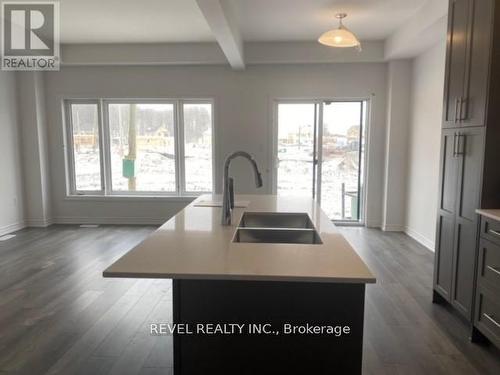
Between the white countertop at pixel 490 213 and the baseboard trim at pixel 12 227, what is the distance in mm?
5841

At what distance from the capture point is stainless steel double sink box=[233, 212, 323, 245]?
2.04 meters

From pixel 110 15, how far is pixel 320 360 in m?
4.24

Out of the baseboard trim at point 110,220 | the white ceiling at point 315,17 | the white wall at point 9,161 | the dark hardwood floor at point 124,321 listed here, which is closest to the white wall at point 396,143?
the white ceiling at point 315,17

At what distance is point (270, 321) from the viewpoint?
1484 millimetres

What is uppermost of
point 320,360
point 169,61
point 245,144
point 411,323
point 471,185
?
point 169,61

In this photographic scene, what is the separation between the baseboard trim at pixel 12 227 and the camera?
17.0ft

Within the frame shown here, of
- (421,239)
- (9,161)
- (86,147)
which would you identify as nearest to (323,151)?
(421,239)

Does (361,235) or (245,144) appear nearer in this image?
(361,235)

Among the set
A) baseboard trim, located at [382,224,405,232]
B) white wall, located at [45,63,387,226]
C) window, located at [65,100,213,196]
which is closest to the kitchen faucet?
white wall, located at [45,63,387,226]

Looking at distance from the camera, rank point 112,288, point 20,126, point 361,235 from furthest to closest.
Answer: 1. point 20,126
2. point 361,235
3. point 112,288

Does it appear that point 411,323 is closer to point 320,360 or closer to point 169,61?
point 320,360

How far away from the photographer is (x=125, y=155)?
5949mm

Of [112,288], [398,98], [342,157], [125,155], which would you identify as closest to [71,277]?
[112,288]

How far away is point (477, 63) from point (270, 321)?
222 cm
